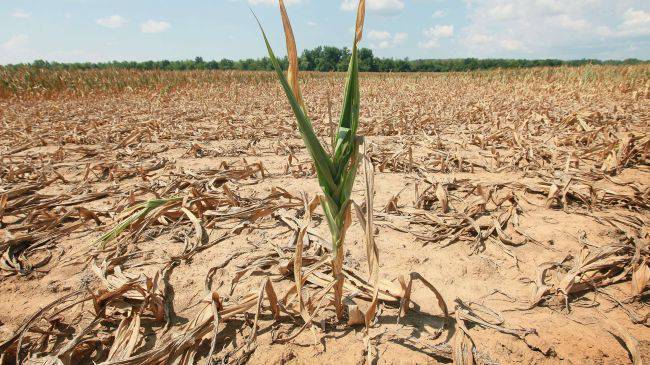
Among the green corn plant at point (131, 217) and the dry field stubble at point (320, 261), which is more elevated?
the green corn plant at point (131, 217)

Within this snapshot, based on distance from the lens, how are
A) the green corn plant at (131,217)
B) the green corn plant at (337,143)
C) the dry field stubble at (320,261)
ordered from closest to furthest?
the green corn plant at (337,143) → the dry field stubble at (320,261) → the green corn plant at (131,217)

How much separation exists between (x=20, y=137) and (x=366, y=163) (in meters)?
5.99

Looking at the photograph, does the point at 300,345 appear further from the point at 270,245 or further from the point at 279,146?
the point at 279,146

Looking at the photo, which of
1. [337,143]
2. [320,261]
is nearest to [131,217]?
[320,261]

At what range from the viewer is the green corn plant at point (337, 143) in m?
0.95

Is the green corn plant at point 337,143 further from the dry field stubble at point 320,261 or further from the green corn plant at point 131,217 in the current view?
the green corn plant at point 131,217

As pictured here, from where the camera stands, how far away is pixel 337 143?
106cm

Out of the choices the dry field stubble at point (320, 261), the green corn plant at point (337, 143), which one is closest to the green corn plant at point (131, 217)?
the dry field stubble at point (320, 261)

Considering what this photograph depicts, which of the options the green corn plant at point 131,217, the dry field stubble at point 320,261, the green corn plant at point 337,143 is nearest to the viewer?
the green corn plant at point 337,143

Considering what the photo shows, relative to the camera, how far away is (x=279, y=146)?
13.1 ft

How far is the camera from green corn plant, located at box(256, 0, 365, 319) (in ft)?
3.11

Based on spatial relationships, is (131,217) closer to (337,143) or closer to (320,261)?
(320,261)

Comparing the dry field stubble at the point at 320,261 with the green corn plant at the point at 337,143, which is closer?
the green corn plant at the point at 337,143

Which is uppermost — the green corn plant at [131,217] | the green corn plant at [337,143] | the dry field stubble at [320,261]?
the green corn plant at [337,143]
